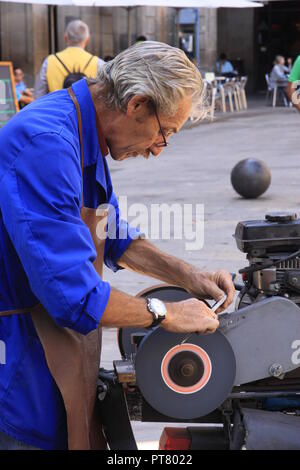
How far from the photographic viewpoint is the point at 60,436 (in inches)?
90.7

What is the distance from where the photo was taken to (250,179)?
10078mm

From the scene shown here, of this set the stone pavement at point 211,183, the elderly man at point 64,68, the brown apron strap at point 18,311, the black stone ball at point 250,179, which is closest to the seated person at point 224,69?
the stone pavement at point 211,183

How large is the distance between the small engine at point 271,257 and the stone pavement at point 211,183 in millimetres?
975

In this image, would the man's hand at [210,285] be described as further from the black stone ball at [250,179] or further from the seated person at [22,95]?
the seated person at [22,95]

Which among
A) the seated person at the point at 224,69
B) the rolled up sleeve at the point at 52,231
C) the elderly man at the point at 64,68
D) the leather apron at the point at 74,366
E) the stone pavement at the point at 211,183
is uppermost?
the rolled up sleeve at the point at 52,231

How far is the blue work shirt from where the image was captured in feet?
6.82

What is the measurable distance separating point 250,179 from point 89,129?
7874 mm

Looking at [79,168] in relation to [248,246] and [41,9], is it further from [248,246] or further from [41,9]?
[41,9]

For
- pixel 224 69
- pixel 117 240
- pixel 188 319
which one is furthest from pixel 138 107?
pixel 224 69

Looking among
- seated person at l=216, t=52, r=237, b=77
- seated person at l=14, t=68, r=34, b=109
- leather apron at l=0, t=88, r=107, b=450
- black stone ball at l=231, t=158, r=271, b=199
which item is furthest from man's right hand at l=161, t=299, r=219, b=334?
seated person at l=216, t=52, r=237, b=77

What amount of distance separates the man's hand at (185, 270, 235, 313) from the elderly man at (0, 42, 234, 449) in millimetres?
376

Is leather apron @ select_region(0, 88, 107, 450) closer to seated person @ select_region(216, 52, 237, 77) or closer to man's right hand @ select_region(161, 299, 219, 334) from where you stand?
man's right hand @ select_region(161, 299, 219, 334)

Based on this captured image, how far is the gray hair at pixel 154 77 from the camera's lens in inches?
87.6

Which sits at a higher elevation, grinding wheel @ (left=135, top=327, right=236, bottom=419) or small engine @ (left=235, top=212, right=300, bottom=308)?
small engine @ (left=235, top=212, right=300, bottom=308)
